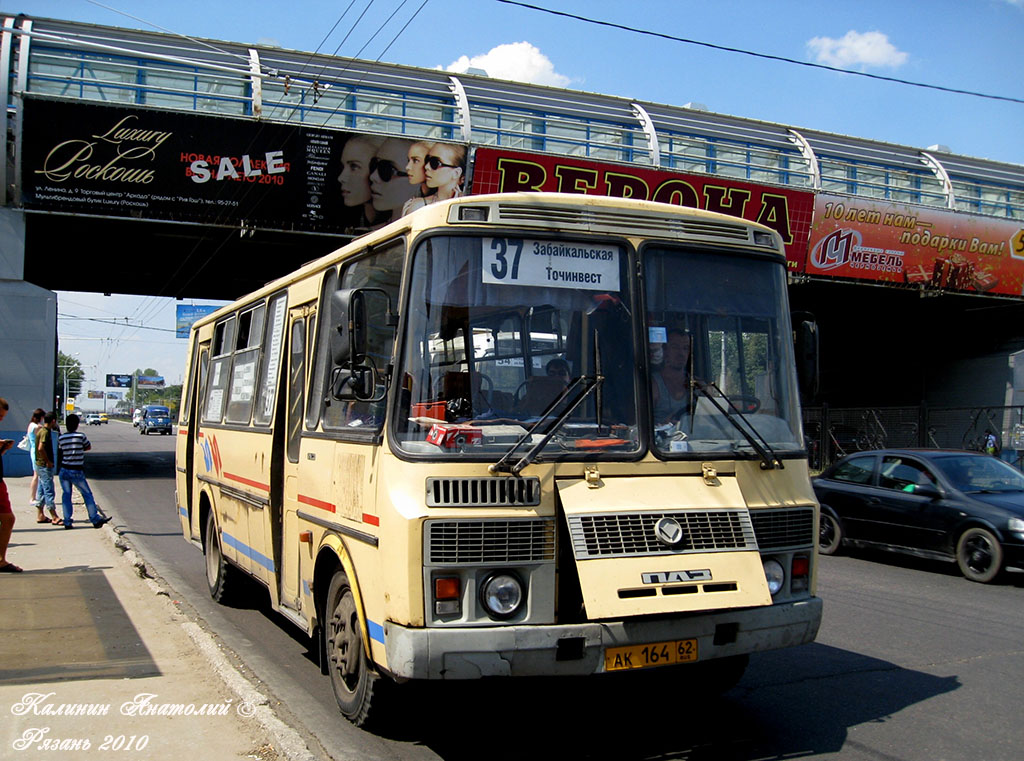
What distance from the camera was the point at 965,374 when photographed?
3700 centimetres

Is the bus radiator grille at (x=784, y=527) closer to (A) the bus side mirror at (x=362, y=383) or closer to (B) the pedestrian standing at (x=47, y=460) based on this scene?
(A) the bus side mirror at (x=362, y=383)

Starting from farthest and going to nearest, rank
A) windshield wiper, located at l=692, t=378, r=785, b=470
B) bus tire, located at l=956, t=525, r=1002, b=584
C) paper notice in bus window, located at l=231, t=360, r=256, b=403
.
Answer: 1. bus tire, located at l=956, t=525, r=1002, b=584
2. paper notice in bus window, located at l=231, t=360, r=256, b=403
3. windshield wiper, located at l=692, t=378, r=785, b=470

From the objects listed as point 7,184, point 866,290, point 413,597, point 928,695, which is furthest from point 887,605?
point 866,290

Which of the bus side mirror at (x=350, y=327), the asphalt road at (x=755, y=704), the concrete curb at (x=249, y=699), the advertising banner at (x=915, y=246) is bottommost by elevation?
the asphalt road at (x=755, y=704)

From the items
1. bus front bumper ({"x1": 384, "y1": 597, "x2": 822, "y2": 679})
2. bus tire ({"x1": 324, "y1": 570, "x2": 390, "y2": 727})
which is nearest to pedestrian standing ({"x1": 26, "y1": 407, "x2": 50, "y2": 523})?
bus tire ({"x1": 324, "y1": 570, "x2": 390, "y2": 727})

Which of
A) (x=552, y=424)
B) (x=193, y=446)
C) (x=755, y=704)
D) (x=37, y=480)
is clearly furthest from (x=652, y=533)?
(x=37, y=480)

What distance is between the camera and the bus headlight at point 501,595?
15.3ft

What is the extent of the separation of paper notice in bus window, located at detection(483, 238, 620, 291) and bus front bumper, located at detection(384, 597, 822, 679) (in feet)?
5.90


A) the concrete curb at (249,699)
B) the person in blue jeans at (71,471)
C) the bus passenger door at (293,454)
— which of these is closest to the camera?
the concrete curb at (249,699)

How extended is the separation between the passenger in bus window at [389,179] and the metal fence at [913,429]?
12.0 m

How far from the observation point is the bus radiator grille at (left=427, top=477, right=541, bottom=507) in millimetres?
4699

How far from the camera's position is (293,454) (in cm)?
695

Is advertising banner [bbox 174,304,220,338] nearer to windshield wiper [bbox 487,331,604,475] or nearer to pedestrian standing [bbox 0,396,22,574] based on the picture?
pedestrian standing [bbox 0,396,22,574]

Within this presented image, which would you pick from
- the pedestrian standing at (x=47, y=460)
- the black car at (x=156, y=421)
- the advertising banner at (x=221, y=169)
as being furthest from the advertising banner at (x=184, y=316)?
the pedestrian standing at (x=47, y=460)
